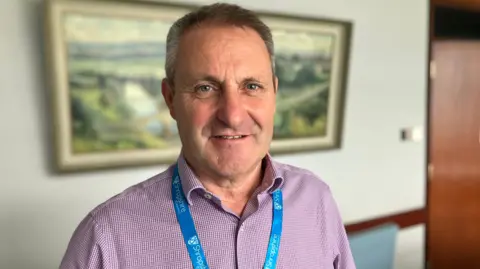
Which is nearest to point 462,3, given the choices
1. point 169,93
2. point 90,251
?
point 169,93

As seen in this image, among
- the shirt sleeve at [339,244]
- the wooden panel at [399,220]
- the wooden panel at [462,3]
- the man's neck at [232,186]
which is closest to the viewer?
the man's neck at [232,186]

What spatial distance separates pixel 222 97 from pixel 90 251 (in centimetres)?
44

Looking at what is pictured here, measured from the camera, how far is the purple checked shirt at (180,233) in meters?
1.10

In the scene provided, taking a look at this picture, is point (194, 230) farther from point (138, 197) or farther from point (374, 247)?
point (374, 247)

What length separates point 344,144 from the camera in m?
2.83

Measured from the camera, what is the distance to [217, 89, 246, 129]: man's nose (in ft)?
3.58

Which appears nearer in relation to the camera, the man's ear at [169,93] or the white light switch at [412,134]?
the man's ear at [169,93]

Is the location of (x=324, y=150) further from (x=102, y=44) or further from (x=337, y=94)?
(x=102, y=44)

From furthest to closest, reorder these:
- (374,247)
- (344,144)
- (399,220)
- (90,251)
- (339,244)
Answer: (399,220), (344,144), (374,247), (339,244), (90,251)

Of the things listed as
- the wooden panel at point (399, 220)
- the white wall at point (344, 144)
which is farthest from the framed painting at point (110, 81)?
the wooden panel at point (399, 220)

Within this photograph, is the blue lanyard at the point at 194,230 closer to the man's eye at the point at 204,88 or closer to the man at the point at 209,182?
the man at the point at 209,182

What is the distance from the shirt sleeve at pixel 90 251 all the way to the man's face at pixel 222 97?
275 millimetres

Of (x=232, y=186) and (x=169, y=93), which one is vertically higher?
(x=169, y=93)

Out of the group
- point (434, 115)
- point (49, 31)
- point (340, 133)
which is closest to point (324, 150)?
point (340, 133)
